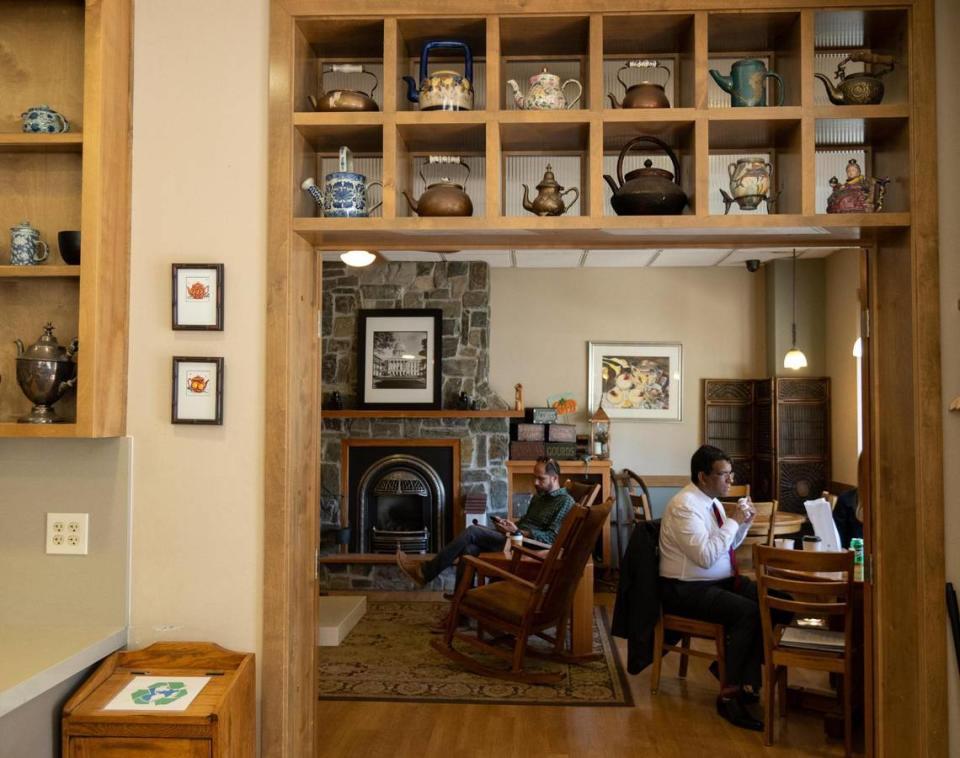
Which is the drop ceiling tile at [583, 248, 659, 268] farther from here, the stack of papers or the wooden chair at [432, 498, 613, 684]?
the stack of papers

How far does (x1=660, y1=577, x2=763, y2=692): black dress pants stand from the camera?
4.00 m

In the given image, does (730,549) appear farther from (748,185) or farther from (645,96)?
(645,96)

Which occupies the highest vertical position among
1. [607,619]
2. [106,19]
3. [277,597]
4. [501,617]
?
[106,19]

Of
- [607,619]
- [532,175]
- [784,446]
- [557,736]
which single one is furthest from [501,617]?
[784,446]

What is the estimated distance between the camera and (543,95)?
241 centimetres

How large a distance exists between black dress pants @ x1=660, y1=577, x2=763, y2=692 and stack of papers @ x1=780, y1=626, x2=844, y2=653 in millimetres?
187

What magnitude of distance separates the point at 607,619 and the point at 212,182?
4691 mm

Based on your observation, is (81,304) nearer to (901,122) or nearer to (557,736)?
(901,122)

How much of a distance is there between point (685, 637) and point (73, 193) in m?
3.65

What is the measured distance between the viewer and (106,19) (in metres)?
2.32

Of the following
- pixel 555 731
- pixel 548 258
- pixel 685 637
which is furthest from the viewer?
pixel 548 258

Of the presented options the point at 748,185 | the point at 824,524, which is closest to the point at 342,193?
the point at 748,185

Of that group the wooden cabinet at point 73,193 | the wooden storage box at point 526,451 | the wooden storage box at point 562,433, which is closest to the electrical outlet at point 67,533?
the wooden cabinet at point 73,193

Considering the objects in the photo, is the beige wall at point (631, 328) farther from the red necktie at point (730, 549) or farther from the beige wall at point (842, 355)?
the red necktie at point (730, 549)
